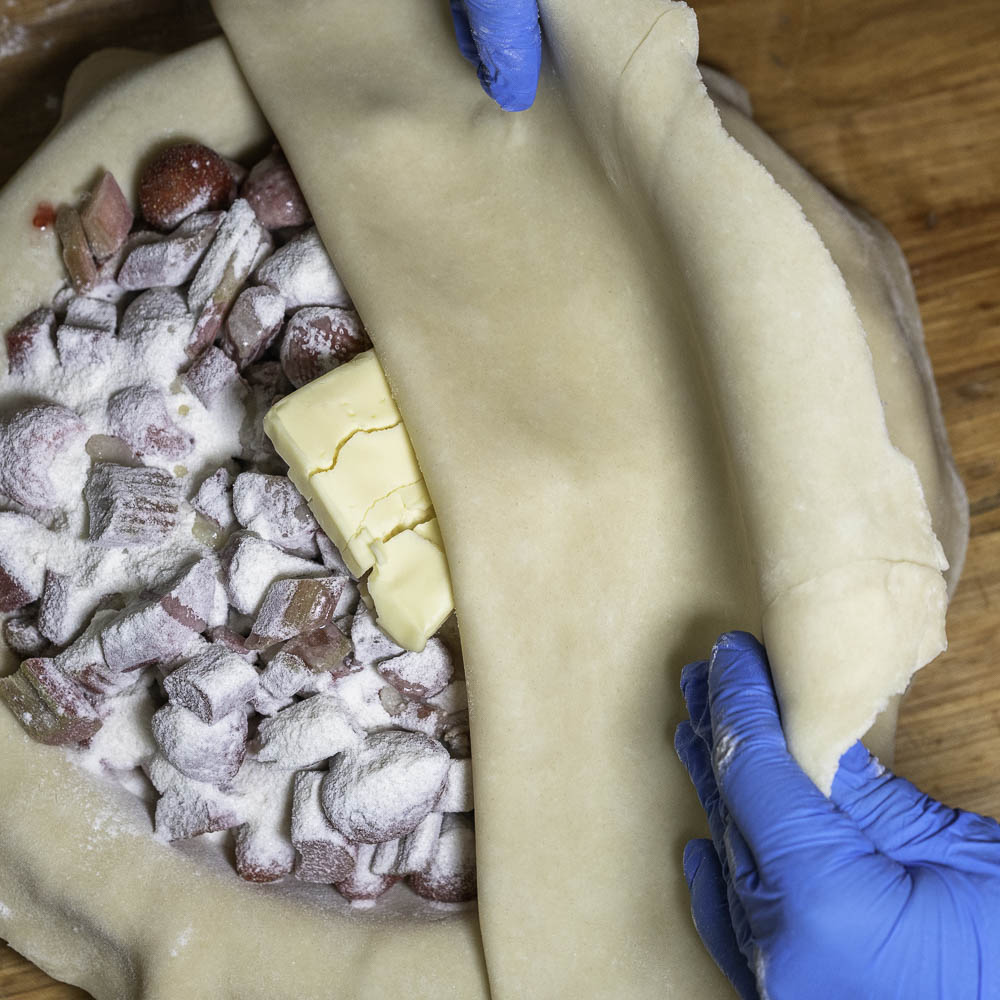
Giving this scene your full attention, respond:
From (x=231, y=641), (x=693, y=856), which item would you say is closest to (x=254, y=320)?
(x=231, y=641)

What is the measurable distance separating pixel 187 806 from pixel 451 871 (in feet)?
1.10

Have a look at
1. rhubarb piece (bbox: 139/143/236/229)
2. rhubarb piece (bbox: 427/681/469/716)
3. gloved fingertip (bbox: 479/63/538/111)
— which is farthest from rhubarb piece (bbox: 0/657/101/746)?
gloved fingertip (bbox: 479/63/538/111)

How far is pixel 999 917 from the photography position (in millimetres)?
985

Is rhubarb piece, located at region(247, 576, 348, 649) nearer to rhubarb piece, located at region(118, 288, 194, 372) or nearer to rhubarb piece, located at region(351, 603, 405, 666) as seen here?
rhubarb piece, located at region(351, 603, 405, 666)

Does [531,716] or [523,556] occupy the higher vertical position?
[523,556]

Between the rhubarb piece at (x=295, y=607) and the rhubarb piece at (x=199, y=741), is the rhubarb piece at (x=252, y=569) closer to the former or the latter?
the rhubarb piece at (x=295, y=607)

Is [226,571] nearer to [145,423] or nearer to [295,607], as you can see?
[295,607]

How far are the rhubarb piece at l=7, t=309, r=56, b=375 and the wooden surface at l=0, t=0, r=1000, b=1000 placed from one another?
1.62 feet

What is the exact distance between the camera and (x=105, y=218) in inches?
58.7

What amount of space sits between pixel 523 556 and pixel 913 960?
55 cm

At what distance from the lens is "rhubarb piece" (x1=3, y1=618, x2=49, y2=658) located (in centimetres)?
142

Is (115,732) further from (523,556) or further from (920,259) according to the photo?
(920,259)

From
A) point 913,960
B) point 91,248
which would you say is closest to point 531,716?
point 913,960

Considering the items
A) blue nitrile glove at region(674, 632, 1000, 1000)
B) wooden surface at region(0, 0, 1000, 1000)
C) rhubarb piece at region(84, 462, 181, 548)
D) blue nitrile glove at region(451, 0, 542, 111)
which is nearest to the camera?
blue nitrile glove at region(674, 632, 1000, 1000)
